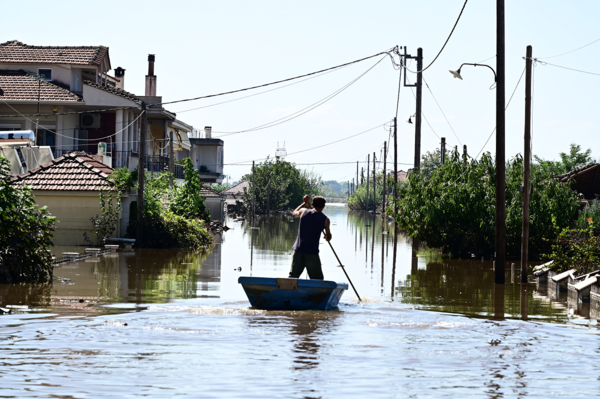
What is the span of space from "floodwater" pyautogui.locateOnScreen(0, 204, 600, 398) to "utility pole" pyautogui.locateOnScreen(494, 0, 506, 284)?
1.07 metres

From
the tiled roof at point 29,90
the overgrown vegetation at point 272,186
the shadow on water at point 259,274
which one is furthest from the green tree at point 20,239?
the overgrown vegetation at point 272,186

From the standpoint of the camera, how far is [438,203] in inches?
1141

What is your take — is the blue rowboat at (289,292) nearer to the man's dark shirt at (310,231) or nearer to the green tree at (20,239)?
the man's dark shirt at (310,231)

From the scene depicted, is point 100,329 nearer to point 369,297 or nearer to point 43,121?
point 369,297

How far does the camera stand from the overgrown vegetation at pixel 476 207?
2762 centimetres

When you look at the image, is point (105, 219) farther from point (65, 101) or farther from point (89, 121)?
point (89, 121)

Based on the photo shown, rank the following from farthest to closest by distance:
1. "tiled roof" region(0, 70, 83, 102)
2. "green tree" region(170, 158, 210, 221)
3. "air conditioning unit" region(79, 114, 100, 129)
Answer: "air conditioning unit" region(79, 114, 100, 129)
"tiled roof" region(0, 70, 83, 102)
"green tree" region(170, 158, 210, 221)

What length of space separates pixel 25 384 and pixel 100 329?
330 centimetres

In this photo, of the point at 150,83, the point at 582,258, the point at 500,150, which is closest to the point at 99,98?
the point at 150,83

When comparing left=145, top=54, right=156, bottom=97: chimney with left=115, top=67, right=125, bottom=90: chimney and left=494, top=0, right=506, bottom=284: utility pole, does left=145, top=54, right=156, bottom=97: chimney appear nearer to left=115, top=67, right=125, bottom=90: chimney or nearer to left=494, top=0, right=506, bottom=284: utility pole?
left=115, top=67, right=125, bottom=90: chimney

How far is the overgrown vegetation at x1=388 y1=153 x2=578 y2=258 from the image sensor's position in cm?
2762

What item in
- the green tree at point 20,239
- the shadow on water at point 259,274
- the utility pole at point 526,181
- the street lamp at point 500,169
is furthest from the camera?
the utility pole at point 526,181

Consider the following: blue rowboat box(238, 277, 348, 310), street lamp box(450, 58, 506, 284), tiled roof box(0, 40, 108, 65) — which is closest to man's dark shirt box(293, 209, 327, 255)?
blue rowboat box(238, 277, 348, 310)

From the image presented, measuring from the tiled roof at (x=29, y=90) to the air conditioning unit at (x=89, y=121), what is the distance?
174 centimetres
